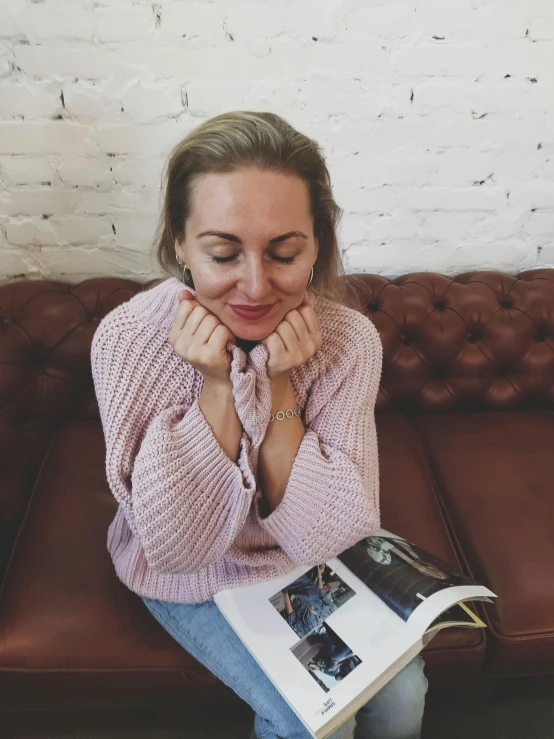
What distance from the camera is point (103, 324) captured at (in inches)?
39.2

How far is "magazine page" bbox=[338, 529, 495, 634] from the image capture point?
88cm

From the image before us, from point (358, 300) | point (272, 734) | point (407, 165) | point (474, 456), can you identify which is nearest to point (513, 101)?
point (407, 165)

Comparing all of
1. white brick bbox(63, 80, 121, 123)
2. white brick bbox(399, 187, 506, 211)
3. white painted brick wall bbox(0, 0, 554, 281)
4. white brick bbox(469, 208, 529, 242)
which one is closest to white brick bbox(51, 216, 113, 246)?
white painted brick wall bbox(0, 0, 554, 281)

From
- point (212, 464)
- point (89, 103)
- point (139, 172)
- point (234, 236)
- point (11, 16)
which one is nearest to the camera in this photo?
point (234, 236)

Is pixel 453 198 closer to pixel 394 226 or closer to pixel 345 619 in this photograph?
pixel 394 226

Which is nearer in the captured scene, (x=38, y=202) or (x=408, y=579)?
(x=408, y=579)

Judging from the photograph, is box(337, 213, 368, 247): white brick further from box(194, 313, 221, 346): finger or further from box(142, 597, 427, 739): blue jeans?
box(142, 597, 427, 739): blue jeans

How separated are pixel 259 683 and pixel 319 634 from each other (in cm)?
14

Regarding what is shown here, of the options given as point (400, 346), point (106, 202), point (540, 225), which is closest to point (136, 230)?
point (106, 202)

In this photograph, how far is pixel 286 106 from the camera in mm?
1360

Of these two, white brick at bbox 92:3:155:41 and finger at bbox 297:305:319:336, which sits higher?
white brick at bbox 92:3:155:41

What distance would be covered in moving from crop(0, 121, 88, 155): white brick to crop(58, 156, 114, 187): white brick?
3 centimetres

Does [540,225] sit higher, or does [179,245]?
[179,245]

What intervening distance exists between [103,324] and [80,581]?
1.76ft
